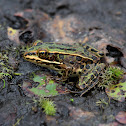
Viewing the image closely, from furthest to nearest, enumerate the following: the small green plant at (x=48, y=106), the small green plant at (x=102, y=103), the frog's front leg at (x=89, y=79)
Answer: the frog's front leg at (x=89, y=79)
the small green plant at (x=102, y=103)
the small green plant at (x=48, y=106)

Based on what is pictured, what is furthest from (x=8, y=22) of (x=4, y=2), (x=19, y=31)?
(x=4, y=2)

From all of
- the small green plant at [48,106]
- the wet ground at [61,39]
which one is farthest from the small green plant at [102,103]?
the small green plant at [48,106]

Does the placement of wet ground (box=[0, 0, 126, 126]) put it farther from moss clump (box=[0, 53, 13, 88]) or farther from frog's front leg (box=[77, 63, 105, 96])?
frog's front leg (box=[77, 63, 105, 96])

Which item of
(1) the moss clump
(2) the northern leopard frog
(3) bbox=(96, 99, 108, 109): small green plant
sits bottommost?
(3) bbox=(96, 99, 108, 109): small green plant

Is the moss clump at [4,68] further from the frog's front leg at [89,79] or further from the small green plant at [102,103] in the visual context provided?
the small green plant at [102,103]

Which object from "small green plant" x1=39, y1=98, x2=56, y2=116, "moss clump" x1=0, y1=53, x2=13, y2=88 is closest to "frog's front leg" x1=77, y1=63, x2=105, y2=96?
"small green plant" x1=39, y1=98, x2=56, y2=116

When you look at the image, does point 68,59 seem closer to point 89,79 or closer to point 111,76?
point 89,79
